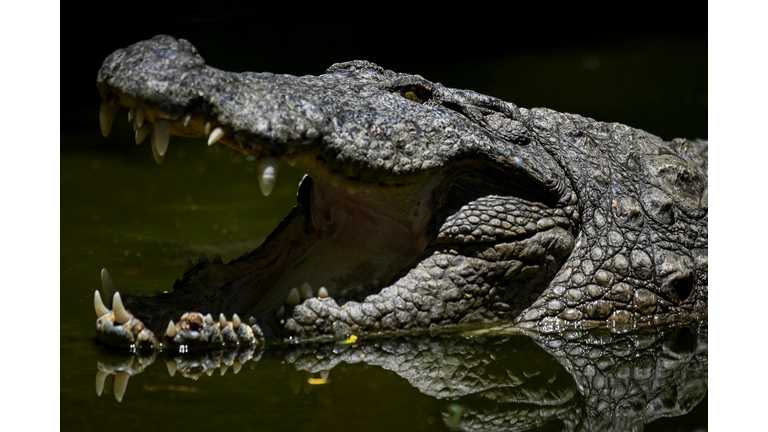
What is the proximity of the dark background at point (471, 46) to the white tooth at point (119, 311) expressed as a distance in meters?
5.27

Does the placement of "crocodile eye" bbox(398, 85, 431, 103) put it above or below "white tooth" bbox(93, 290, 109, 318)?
above

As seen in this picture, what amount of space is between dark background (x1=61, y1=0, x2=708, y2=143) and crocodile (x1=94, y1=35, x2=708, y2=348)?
14.5 ft

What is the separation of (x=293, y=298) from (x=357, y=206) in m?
0.60

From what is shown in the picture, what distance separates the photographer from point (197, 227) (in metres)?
5.12

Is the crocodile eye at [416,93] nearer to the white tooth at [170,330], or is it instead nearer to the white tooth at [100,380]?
the white tooth at [170,330]

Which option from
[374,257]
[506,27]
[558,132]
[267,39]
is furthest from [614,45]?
[374,257]

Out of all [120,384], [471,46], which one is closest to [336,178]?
[120,384]

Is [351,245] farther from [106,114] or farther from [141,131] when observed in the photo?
[106,114]

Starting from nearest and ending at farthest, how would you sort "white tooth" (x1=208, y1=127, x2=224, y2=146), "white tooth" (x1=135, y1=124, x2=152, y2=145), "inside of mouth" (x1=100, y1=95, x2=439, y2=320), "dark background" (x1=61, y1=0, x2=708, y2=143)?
"white tooth" (x1=208, y1=127, x2=224, y2=146)
"white tooth" (x1=135, y1=124, x2=152, y2=145)
"inside of mouth" (x1=100, y1=95, x2=439, y2=320)
"dark background" (x1=61, y1=0, x2=708, y2=143)

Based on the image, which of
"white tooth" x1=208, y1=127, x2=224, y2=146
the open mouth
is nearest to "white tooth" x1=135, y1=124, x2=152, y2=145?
the open mouth

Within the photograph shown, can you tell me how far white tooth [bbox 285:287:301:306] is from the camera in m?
3.19

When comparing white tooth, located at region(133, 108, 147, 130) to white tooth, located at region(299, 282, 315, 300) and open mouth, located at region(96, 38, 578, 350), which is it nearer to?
open mouth, located at region(96, 38, 578, 350)

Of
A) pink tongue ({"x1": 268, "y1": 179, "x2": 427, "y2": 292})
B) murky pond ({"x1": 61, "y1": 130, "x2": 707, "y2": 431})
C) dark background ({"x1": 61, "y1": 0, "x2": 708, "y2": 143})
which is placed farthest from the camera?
dark background ({"x1": 61, "y1": 0, "x2": 708, "y2": 143})

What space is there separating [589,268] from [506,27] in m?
7.52
